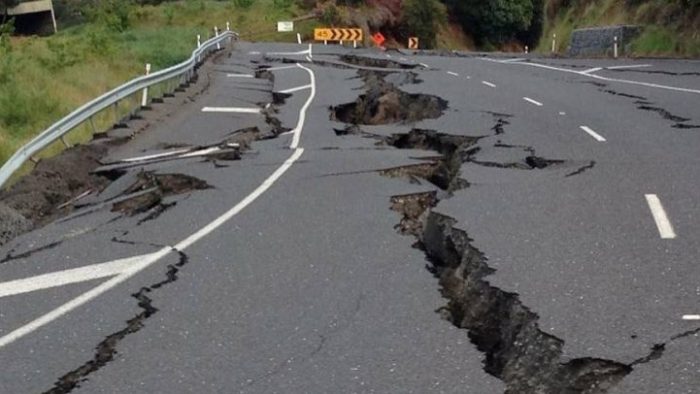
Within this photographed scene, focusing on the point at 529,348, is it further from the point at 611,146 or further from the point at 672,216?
the point at 611,146

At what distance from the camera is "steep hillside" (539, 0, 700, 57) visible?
111 feet

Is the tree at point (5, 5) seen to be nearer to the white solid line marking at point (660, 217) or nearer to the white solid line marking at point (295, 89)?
the white solid line marking at point (295, 89)

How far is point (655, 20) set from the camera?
37375 millimetres

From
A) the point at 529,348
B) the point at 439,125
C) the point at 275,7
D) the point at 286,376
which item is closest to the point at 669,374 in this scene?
the point at 529,348

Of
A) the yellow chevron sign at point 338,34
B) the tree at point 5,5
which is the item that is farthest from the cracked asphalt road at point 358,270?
the tree at point 5,5

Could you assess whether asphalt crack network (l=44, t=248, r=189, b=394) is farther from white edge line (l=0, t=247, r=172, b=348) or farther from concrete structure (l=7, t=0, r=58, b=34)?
concrete structure (l=7, t=0, r=58, b=34)

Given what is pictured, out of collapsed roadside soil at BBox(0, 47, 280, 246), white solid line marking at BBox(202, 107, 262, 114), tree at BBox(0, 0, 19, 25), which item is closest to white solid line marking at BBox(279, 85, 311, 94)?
white solid line marking at BBox(202, 107, 262, 114)

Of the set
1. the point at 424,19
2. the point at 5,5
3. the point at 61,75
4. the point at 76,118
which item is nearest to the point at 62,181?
the point at 76,118

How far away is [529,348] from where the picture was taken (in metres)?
5.75

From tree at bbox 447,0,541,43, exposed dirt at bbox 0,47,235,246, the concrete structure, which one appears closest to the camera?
A: exposed dirt at bbox 0,47,235,246

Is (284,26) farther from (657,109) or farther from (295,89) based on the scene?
(657,109)

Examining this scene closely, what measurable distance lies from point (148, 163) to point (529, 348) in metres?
8.68

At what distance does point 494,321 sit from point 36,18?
252ft

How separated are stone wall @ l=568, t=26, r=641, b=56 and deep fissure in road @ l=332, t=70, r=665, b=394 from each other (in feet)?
95.7
